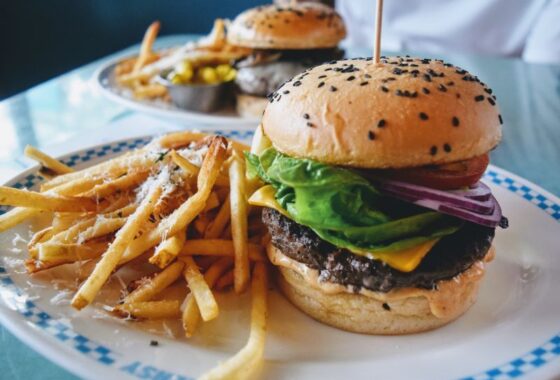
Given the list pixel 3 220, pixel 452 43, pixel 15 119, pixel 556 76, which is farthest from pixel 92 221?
pixel 452 43

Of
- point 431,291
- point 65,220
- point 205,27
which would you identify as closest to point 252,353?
point 431,291

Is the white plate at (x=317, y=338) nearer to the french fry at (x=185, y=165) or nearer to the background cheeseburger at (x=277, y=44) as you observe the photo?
the french fry at (x=185, y=165)

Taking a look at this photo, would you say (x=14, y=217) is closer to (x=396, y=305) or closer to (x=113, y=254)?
(x=113, y=254)

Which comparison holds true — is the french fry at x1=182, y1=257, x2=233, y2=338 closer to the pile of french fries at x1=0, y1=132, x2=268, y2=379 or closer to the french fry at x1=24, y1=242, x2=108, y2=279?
the pile of french fries at x1=0, y1=132, x2=268, y2=379

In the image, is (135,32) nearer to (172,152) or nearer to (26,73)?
(26,73)

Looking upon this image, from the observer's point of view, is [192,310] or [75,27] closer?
[192,310]

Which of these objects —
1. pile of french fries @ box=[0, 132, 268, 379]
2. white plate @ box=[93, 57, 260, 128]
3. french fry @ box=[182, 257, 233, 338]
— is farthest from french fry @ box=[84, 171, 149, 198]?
white plate @ box=[93, 57, 260, 128]
